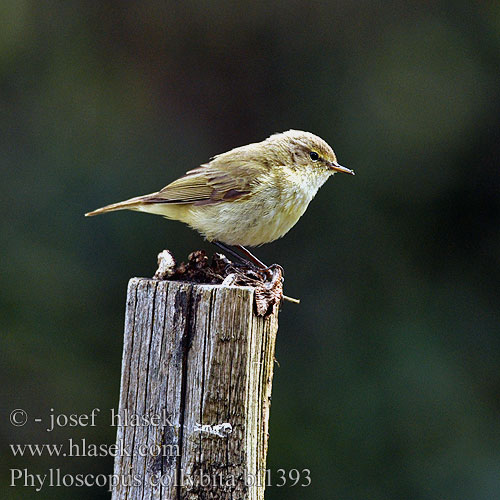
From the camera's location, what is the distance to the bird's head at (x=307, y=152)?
546 cm

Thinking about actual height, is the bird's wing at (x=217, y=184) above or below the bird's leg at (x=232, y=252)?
above

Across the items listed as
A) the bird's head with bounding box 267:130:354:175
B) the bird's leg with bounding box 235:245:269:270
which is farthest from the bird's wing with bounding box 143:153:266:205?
the bird's leg with bounding box 235:245:269:270

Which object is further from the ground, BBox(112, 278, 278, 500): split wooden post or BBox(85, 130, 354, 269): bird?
BBox(85, 130, 354, 269): bird

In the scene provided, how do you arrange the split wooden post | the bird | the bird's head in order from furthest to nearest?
the bird's head → the bird → the split wooden post

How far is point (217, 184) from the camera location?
5262 millimetres

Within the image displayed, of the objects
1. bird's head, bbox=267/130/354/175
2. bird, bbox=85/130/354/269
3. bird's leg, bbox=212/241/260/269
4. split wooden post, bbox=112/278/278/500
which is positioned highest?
bird's head, bbox=267/130/354/175

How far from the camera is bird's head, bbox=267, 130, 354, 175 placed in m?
5.46

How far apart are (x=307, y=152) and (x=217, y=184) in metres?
0.68

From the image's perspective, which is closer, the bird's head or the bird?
the bird

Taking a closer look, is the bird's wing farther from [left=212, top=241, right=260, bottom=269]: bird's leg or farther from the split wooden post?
the split wooden post

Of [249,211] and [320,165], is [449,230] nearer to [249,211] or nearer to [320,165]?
[320,165]

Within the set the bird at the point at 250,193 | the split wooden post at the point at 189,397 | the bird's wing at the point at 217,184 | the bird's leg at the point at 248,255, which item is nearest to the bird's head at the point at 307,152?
the bird at the point at 250,193

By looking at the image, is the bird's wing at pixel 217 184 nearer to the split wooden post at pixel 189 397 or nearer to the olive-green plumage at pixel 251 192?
the olive-green plumage at pixel 251 192

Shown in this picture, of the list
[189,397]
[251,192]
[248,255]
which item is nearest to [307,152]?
[251,192]
